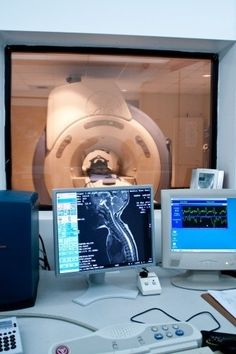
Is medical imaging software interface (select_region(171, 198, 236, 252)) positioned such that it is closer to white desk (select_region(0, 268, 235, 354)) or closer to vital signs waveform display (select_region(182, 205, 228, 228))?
vital signs waveform display (select_region(182, 205, 228, 228))

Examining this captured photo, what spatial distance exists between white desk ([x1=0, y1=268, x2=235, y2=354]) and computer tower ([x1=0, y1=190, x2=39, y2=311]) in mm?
68

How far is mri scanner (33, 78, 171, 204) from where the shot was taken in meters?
2.13

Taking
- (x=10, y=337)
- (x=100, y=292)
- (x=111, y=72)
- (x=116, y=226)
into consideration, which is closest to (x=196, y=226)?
(x=116, y=226)

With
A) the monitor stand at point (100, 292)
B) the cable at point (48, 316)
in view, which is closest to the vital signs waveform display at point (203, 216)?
the monitor stand at point (100, 292)

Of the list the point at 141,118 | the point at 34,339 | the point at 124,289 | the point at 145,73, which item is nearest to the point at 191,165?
the point at 141,118

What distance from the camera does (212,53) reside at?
2.03 metres

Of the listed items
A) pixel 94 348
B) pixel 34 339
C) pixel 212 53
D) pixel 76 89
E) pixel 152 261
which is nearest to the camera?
pixel 94 348

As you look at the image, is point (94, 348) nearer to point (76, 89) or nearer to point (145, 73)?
point (76, 89)

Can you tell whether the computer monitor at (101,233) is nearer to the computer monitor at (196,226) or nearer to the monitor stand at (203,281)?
the computer monitor at (196,226)

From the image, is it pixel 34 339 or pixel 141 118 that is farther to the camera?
pixel 141 118

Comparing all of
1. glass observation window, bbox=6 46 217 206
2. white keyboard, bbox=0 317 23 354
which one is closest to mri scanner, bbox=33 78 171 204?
glass observation window, bbox=6 46 217 206

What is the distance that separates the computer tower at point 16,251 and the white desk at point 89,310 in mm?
68

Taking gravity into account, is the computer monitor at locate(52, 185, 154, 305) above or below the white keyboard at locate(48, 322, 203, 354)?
above

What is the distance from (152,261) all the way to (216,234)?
0.33 m
